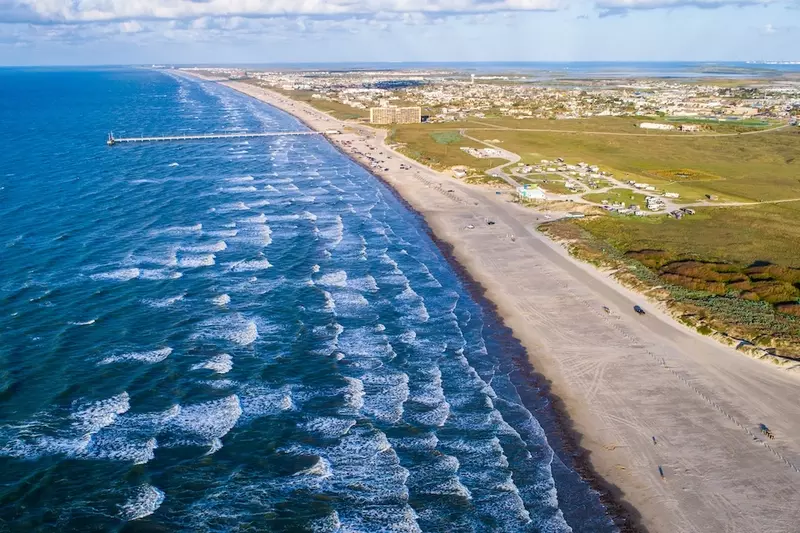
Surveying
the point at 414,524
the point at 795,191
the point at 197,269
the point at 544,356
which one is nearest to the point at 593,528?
the point at 414,524

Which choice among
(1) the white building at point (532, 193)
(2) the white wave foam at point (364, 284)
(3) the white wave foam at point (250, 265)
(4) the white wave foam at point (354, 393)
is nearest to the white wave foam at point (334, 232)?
(3) the white wave foam at point (250, 265)

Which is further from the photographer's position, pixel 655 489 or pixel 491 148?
pixel 491 148

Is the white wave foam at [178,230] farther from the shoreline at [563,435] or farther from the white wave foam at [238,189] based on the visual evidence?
the shoreline at [563,435]

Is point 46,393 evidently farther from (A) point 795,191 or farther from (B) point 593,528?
(A) point 795,191

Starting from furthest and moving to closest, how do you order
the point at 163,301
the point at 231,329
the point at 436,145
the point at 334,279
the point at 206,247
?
the point at 436,145 → the point at 206,247 → the point at 334,279 → the point at 163,301 → the point at 231,329

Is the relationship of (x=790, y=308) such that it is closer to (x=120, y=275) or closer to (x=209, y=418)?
(x=209, y=418)

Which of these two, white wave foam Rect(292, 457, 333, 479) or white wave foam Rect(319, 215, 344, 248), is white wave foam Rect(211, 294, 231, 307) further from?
white wave foam Rect(292, 457, 333, 479)

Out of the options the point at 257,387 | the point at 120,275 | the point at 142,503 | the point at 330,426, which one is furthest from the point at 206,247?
the point at 142,503
